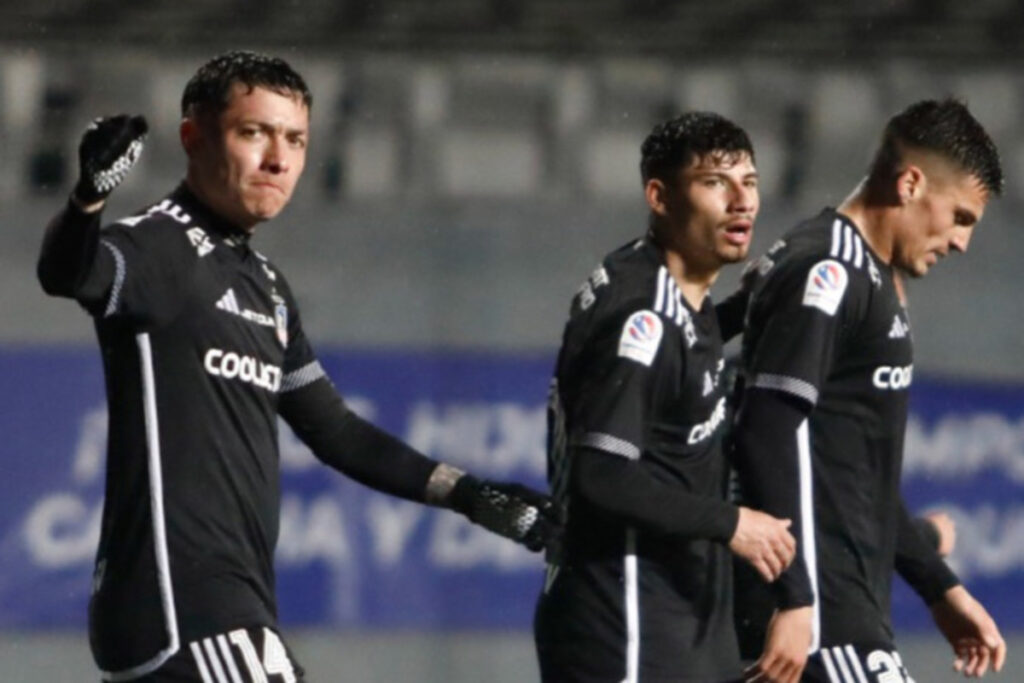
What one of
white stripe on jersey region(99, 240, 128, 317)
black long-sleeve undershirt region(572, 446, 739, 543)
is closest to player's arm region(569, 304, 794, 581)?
black long-sleeve undershirt region(572, 446, 739, 543)

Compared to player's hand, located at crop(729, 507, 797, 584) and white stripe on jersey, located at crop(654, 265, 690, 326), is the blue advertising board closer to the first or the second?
white stripe on jersey, located at crop(654, 265, 690, 326)

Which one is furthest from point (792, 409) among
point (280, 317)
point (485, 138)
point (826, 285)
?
point (485, 138)

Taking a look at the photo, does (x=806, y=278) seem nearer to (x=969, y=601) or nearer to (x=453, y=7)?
(x=969, y=601)

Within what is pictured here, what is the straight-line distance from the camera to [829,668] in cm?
526

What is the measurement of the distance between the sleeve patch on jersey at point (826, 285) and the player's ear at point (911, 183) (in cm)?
30

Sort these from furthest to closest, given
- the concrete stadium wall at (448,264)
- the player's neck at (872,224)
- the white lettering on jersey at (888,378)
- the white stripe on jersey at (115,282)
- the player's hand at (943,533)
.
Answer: the concrete stadium wall at (448,264), the player's hand at (943,533), the player's neck at (872,224), the white lettering on jersey at (888,378), the white stripe on jersey at (115,282)

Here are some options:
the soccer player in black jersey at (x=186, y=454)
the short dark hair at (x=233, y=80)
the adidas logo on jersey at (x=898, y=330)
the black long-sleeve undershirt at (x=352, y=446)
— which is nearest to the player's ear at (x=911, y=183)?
the adidas logo on jersey at (x=898, y=330)

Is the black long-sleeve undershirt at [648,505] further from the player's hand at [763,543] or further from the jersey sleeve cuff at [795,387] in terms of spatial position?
the jersey sleeve cuff at [795,387]

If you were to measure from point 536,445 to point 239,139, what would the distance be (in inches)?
160

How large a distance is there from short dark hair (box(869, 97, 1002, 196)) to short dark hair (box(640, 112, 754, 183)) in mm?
340

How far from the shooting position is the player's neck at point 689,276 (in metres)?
5.23

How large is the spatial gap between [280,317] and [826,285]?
115cm

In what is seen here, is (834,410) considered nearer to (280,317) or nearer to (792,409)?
(792,409)

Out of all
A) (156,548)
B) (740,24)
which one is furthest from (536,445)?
(156,548)
